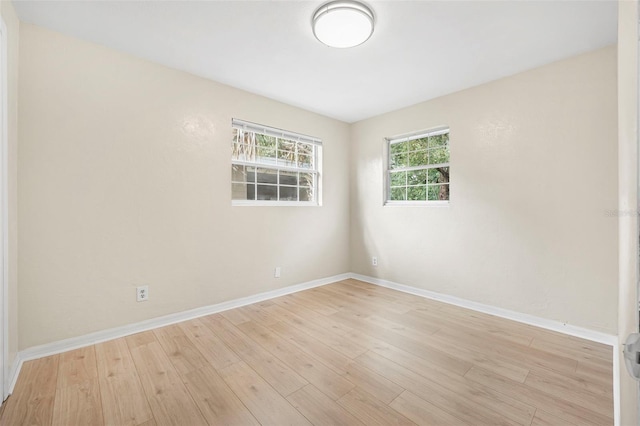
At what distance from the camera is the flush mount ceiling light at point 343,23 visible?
1.81 m

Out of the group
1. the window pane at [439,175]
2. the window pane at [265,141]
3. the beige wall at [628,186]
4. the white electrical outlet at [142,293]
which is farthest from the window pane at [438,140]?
the white electrical outlet at [142,293]

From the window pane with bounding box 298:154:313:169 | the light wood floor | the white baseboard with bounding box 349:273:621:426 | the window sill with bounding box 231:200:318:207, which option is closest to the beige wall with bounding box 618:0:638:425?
the light wood floor

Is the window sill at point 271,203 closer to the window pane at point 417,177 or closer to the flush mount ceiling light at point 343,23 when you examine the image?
the window pane at point 417,177

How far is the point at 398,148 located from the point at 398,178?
44cm

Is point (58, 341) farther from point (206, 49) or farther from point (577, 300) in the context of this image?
point (577, 300)

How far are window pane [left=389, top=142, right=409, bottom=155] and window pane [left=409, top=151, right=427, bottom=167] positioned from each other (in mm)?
140

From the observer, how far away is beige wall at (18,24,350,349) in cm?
202

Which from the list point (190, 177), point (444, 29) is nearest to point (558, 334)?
point (444, 29)

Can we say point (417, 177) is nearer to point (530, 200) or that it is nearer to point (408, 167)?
point (408, 167)

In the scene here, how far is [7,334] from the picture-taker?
1.63m

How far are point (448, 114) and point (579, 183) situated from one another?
4.79 feet

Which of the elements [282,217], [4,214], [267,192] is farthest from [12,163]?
[282,217]

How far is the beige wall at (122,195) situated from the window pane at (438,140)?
2.09m

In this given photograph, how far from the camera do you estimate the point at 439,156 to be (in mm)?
3424
